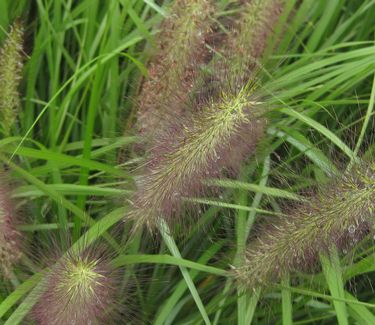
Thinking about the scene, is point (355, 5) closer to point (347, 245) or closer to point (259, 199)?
point (259, 199)

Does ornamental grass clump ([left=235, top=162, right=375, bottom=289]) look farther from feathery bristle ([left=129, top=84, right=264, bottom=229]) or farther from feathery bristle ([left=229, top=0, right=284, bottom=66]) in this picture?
feathery bristle ([left=229, top=0, right=284, bottom=66])

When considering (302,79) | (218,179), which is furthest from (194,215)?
(302,79)

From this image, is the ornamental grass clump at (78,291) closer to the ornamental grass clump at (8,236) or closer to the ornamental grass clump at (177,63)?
the ornamental grass clump at (8,236)

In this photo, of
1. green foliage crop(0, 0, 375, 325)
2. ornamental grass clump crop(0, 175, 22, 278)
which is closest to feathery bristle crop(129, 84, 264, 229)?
green foliage crop(0, 0, 375, 325)

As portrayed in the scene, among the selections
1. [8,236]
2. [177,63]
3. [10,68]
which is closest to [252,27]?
[177,63]

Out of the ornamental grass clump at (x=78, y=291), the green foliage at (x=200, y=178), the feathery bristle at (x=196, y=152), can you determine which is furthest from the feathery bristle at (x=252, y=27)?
the ornamental grass clump at (x=78, y=291)
